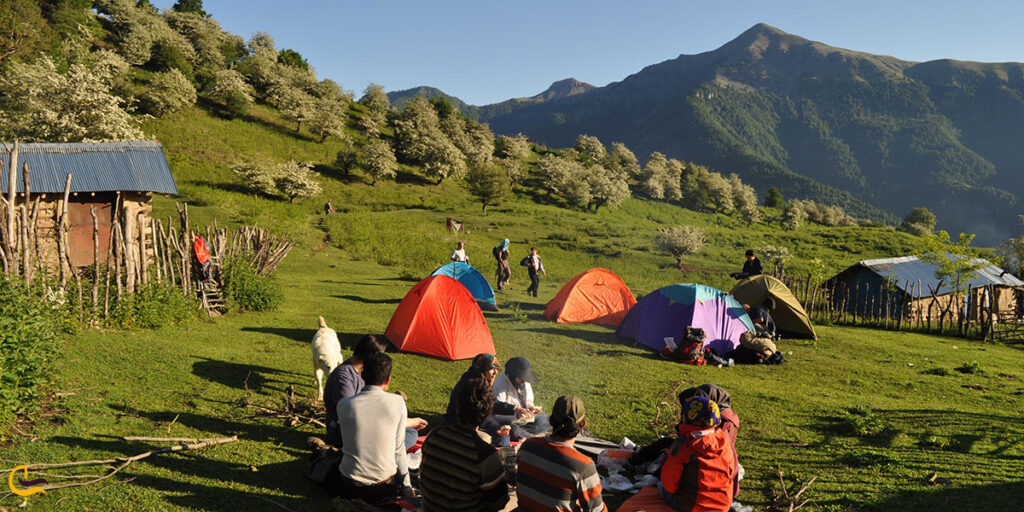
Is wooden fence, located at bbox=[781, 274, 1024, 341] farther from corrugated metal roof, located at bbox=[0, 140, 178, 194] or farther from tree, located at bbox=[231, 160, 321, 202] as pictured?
tree, located at bbox=[231, 160, 321, 202]

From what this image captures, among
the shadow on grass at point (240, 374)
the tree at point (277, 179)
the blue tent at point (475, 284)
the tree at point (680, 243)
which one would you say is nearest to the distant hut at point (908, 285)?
the tree at point (680, 243)

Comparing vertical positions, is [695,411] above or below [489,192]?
below

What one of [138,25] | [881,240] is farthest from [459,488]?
[138,25]

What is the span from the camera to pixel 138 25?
57594 mm

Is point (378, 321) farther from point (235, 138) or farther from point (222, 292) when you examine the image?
point (235, 138)

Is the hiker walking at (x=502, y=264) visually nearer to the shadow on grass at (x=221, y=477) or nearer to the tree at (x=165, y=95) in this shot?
the shadow on grass at (x=221, y=477)

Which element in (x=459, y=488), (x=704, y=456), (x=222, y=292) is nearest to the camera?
(x=459, y=488)

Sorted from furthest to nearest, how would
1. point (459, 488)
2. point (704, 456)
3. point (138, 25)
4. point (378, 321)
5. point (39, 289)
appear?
point (138, 25), point (378, 321), point (39, 289), point (704, 456), point (459, 488)

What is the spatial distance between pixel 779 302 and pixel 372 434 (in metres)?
14.1

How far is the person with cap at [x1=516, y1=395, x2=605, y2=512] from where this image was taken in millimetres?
3955

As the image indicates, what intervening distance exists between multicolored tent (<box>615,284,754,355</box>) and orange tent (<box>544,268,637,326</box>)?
2538mm

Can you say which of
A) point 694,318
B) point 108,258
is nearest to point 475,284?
point 694,318

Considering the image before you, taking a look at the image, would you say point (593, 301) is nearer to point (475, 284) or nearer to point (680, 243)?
point (475, 284)

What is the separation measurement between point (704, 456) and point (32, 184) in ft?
59.3
